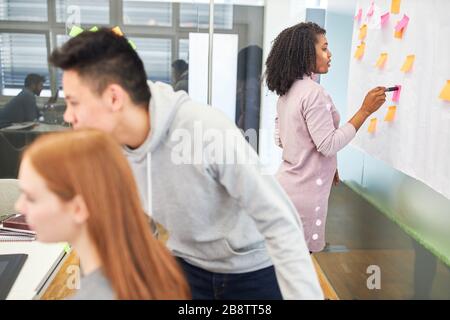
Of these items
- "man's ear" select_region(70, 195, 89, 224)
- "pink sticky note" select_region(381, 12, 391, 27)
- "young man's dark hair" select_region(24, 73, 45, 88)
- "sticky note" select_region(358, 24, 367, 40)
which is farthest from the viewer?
"young man's dark hair" select_region(24, 73, 45, 88)

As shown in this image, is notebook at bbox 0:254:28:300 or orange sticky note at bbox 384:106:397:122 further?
orange sticky note at bbox 384:106:397:122

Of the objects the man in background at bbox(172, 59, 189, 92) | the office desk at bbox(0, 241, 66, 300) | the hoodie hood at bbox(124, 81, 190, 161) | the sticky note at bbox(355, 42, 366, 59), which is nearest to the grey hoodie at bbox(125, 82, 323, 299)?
the hoodie hood at bbox(124, 81, 190, 161)

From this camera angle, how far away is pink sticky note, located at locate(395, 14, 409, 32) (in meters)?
1.47

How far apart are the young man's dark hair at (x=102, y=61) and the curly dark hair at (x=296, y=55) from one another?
2.47 ft

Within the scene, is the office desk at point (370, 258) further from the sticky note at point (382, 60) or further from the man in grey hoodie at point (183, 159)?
the man in grey hoodie at point (183, 159)

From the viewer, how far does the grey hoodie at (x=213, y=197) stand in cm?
82

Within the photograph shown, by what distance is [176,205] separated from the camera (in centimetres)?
95

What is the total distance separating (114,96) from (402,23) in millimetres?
1081

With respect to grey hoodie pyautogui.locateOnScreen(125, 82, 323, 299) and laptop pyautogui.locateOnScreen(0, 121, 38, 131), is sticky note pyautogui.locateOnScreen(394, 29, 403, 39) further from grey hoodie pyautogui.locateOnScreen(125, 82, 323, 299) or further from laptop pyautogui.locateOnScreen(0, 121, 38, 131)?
laptop pyautogui.locateOnScreen(0, 121, 38, 131)

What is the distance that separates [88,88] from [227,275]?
1.75ft

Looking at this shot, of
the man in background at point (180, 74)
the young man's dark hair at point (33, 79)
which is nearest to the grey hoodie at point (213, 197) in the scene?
the man in background at point (180, 74)

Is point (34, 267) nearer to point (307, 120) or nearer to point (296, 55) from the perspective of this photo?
point (307, 120)
